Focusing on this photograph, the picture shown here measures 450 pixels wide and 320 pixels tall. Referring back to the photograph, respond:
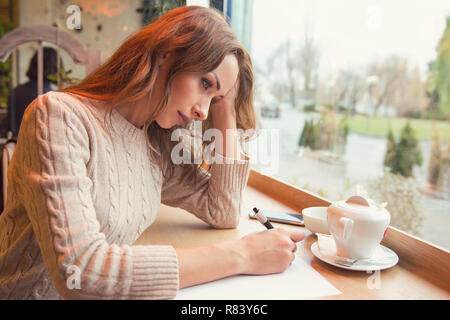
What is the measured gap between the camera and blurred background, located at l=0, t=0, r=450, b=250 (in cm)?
138

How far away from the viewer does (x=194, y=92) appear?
80cm

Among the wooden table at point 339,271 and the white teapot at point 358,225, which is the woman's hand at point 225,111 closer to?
the wooden table at point 339,271

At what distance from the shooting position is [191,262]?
622 mm

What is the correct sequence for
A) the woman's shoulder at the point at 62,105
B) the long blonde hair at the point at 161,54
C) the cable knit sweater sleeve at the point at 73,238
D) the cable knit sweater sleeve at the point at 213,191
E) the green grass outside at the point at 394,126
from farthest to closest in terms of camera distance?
the green grass outside at the point at 394,126 < the cable knit sweater sleeve at the point at 213,191 < the long blonde hair at the point at 161,54 < the woman's shoulder at the point at 62,105 < the cable knit sweater sleeve at the point at 73,238

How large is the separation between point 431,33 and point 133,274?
1418 millimetres

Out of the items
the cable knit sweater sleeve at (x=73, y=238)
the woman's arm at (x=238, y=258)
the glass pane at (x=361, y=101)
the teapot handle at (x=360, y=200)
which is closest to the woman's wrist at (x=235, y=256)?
the woman's arm at (x=238, y=258)

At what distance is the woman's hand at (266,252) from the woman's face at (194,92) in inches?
12.2

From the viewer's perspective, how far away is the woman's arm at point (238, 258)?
62cm

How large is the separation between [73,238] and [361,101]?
61.6 inches

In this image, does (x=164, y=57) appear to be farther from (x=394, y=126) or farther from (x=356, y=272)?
(x=394, y=126)
